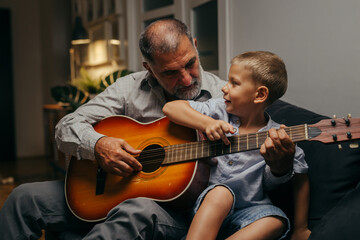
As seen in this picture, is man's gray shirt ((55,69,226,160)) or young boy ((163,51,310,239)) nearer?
young boy ((163,51,310,239))

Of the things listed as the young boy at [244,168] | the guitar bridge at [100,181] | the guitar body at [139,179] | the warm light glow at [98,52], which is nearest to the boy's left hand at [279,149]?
the young boy at [244,168]

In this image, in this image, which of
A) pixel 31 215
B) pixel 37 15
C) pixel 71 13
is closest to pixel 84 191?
pixel 31 215

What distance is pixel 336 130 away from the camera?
1068 millimetres

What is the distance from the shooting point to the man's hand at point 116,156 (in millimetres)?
1388

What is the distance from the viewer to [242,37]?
7.53ft

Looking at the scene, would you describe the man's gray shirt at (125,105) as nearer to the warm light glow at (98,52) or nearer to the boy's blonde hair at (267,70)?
the boy's blonde hair at (267,70)

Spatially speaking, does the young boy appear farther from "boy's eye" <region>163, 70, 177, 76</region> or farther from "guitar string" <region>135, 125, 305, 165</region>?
"boy's eye" <region>163, 70, 177, 76</region>

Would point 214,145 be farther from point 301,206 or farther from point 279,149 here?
point 301,206

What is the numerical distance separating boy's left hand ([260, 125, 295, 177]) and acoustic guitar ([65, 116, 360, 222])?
0.03m

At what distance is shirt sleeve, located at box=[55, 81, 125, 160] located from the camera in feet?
4.90

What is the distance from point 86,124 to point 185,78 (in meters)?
0.45

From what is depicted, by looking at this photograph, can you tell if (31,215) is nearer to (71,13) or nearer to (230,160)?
(230,160)

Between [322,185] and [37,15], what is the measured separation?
650 cm

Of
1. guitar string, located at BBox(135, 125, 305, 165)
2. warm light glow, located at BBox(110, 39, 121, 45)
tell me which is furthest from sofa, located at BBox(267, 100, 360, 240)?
warm light glow, located at BBox(110, 39, 121, 45)
